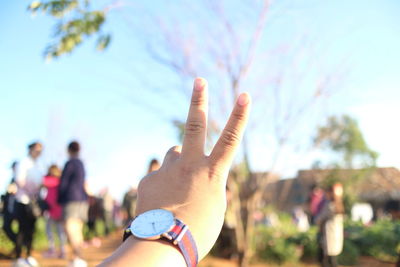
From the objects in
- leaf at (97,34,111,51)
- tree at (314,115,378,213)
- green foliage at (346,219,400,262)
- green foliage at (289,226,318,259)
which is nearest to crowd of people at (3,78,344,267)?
leaf at (97,34,111,51)

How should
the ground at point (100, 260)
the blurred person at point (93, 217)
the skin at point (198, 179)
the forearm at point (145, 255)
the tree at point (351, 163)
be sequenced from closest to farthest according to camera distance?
1. the forearm at point (145, 255)
2. the skin at point (198, 179)
3. the ground at point (100, 260)
4. the blurred person at point (93, 217)
5. the tree at point (351, 163)

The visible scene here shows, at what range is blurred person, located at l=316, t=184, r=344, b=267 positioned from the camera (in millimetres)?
6809

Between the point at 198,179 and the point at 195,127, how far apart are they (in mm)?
152

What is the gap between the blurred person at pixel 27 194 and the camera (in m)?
5.58

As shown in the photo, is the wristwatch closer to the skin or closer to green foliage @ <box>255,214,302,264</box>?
the skin

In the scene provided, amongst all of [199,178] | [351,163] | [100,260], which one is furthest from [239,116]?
[351,163]

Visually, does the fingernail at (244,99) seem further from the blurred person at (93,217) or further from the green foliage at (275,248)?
the blurred person at (93,217)

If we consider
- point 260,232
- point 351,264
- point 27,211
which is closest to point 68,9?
point 27,211

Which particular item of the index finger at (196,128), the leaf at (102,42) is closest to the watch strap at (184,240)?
the index finger at (196,128)

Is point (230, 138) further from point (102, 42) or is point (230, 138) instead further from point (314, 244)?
point (314, 244)

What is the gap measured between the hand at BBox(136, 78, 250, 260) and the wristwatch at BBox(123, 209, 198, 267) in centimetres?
3

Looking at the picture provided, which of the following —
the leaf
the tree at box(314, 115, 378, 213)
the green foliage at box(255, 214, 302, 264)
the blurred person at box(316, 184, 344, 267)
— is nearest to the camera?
the leaf

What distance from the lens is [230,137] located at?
1.18 meters

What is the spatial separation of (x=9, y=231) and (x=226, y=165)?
220 inches
